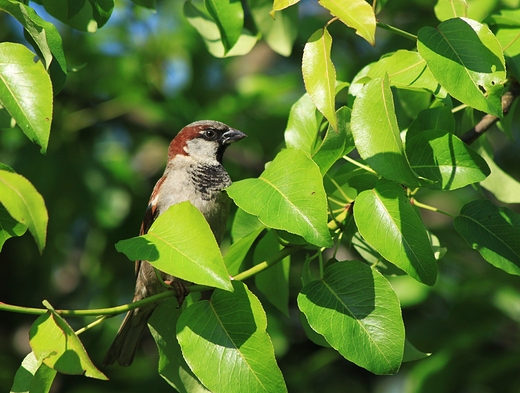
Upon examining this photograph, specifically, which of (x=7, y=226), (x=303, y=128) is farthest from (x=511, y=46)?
(x=7, y=226)

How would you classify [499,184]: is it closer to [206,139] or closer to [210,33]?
[210,33]

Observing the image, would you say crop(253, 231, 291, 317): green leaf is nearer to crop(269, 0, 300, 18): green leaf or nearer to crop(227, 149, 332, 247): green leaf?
crop(227, 149, 332, 247): green leaf

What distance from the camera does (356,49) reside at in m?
→ 5.91

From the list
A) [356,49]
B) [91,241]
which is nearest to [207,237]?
[91,241]

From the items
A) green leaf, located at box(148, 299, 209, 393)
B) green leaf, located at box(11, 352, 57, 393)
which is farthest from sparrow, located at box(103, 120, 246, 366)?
green leaf, located at box(11, 352, 57, 393)

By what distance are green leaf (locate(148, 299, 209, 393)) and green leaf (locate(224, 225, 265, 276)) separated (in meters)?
0.30

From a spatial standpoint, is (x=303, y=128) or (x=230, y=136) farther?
(x=230, y=136)

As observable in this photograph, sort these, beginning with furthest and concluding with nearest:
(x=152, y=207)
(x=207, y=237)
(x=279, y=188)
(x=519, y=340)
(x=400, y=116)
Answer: (x=519, y=340), (x=152, y=207), (x=400, y=116), (x=279, y=188), (x=207, y=237)

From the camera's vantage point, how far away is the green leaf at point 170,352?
99.3 inches

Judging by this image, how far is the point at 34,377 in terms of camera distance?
1906mm

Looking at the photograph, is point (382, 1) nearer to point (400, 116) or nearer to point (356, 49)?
point (400, 116)

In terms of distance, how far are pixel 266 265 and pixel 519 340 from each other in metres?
3.74

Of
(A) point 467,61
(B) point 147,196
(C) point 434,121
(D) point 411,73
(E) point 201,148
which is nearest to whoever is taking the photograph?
(A) point 467,61

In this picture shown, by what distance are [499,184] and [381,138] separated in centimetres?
130
